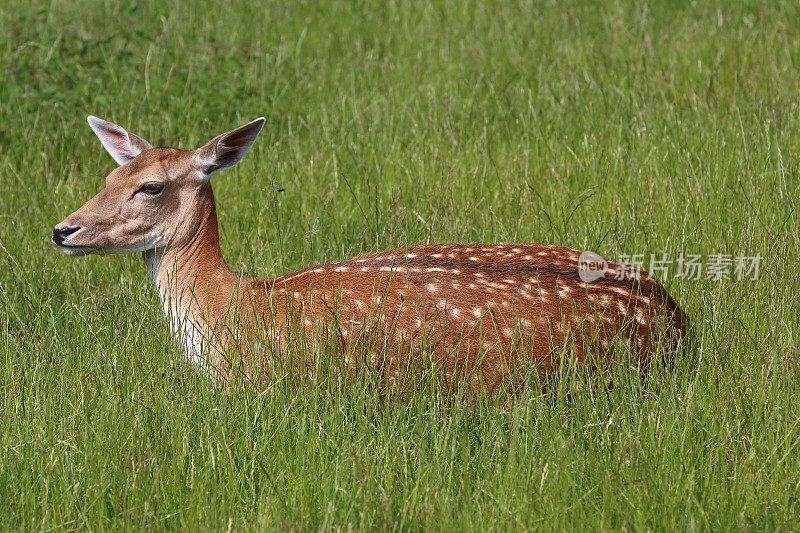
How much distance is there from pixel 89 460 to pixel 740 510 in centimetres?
196

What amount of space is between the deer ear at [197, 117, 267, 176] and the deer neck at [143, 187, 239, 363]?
12cm

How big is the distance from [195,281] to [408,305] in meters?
0.95

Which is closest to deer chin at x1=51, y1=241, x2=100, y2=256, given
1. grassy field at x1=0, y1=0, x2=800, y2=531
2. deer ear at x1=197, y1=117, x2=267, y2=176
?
grassy field at x1=0, y1=0, x2=800, y2=531

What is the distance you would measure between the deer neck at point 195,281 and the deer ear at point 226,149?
118 millimetres

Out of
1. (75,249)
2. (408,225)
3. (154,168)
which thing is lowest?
(408,225)

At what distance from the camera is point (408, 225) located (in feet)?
22.7

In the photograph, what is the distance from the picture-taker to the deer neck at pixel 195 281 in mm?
5484

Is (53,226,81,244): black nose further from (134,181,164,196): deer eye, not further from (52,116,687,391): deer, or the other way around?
(134,181,164,196): deer eye

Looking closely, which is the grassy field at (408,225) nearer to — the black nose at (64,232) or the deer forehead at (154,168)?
the black nose at (64,232)

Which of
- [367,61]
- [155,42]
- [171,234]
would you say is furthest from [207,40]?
[171,234]

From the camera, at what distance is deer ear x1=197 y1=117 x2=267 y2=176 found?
5781 mm

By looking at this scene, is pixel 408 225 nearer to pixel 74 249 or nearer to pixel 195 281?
pixel 195 281

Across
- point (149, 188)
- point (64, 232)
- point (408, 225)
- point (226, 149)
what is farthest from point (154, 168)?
point (408, 225)

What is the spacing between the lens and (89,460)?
4.44m
